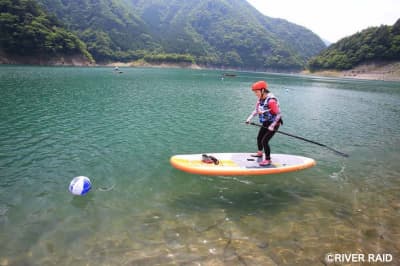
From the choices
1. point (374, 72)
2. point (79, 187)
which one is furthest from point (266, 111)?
point (374, 72)

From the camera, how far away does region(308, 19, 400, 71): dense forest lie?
452 ft

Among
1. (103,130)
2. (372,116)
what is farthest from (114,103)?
(372,116)

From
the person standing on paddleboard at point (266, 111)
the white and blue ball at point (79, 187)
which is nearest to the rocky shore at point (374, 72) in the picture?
the person standing on paddleboard at point (266, 111)

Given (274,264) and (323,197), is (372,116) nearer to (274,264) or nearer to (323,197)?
(323,197)

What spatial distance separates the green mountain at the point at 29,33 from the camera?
100463 mm

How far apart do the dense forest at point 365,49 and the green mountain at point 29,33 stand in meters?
171

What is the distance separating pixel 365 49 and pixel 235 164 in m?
180

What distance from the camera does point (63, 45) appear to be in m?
124

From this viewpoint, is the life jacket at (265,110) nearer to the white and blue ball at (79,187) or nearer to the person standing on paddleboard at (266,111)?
the person standing on paddleboard at (266,111)

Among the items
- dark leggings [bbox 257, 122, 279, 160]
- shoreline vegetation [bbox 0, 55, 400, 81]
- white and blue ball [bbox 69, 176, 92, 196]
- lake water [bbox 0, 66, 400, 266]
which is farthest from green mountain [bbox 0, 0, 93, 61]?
dark leggings [bbox 257, 122, 279, 160]

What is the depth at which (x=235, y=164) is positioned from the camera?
10531 millimetres

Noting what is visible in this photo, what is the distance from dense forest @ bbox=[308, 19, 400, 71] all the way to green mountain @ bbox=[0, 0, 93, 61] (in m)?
171

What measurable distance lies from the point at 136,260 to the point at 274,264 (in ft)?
11.5

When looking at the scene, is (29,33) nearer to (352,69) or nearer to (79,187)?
(79,187)
